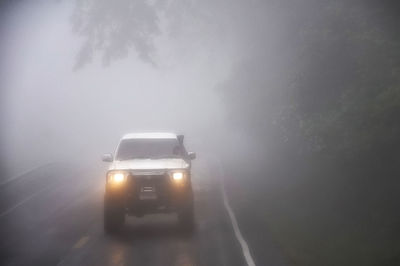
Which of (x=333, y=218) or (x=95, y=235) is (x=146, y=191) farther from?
(x=333, y=218)

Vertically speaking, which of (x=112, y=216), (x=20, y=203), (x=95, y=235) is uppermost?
(x=20, y=203)

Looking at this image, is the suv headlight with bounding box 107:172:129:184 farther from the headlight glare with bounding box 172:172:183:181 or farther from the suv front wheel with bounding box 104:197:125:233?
the headlight glare with bounding box 172:172:183:181

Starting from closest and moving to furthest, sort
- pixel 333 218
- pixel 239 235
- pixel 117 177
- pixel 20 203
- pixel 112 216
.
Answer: pixel 239 235 → pixel 117 177 → pixel 112 216 → pixel 333 218 → pixel 20 203

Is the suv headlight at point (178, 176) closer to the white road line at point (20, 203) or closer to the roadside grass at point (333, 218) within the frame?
the roadside grass at point (333, 218)

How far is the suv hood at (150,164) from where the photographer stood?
1466 centimetres

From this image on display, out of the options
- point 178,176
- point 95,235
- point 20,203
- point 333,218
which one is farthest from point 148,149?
point 20,203

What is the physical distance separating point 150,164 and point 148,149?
122 cm

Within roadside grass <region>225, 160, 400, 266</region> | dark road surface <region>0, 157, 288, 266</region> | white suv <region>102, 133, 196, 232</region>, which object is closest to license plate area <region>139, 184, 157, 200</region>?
white suv <region>102, 133, 196, 232</region>

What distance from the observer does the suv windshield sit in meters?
16.0

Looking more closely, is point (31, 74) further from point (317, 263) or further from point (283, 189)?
point (317, 263)

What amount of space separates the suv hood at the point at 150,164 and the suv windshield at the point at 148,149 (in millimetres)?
397

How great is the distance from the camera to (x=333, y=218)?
1529 cm

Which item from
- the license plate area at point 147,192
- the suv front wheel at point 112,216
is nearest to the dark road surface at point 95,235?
the suv front wheel at point 112,216

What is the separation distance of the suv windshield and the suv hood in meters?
0.40
